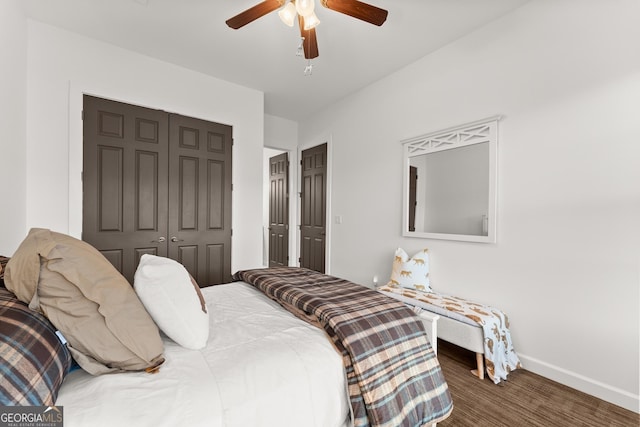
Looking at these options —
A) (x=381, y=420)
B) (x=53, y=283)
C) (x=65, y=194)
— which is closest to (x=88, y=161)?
(x=65, y=194)

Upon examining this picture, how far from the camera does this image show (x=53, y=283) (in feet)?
3.08

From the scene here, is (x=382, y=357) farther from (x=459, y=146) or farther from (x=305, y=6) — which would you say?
(x=459, y=146)

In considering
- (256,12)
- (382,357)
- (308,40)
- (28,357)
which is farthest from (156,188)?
(382,357)

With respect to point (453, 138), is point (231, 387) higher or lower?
lower

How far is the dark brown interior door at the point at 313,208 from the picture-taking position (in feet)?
14.8

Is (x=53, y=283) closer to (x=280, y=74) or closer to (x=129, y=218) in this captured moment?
(x=129, y=218)

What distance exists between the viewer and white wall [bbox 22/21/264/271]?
8.49ft

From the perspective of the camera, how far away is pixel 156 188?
125 inches

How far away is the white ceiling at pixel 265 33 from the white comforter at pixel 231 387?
246 cm

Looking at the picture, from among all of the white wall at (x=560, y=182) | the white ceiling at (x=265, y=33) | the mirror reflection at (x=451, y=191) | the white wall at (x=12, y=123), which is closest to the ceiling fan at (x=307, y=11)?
the white ceiling at (x=265, y=33)

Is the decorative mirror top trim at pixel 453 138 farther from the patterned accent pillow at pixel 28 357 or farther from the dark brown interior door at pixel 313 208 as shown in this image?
the patterned accent pillow at pixel 28 357

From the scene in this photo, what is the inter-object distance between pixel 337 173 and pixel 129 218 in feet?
8.56

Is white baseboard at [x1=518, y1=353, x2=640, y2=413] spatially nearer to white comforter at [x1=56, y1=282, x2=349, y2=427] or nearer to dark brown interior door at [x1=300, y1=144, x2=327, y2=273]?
white comforter at [x1=56, y1=282, x2=349, y2=427]

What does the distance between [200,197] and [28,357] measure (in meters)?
2.82
